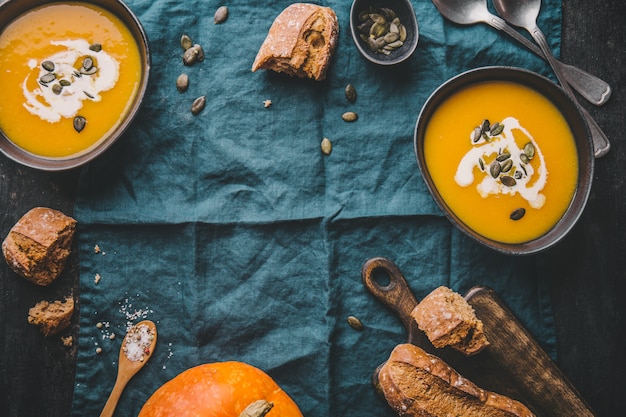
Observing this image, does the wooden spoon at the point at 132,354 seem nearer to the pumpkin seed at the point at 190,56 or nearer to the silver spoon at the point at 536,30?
the pumpkin seed at the point at 190,56

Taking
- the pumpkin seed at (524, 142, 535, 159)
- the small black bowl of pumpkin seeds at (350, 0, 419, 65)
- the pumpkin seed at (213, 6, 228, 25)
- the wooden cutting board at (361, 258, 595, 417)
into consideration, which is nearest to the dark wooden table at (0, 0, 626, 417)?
the wooden cutting board at (361, 258, 595, 417)

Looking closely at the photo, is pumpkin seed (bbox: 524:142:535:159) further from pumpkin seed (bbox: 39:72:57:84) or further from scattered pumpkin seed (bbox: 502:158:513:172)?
pumpkin seed (bbox: 39:72:57:84)

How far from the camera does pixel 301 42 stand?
185cm

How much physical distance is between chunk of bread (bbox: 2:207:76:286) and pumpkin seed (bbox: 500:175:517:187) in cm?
148

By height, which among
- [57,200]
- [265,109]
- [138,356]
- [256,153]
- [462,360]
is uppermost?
[265,109]

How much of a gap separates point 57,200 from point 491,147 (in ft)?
5.00

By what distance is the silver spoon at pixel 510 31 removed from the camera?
196 centimetres

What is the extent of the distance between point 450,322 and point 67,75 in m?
1.51

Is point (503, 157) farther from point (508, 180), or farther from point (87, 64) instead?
point (87, 64)

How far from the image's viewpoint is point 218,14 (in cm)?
196

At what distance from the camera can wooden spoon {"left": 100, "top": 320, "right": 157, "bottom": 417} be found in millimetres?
1887

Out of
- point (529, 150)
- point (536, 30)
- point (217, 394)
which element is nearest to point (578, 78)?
point (536, 30)

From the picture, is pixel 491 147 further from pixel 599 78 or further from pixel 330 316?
pixel 330 316

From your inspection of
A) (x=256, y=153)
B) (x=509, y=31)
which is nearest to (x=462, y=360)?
(x=256, y=153)
